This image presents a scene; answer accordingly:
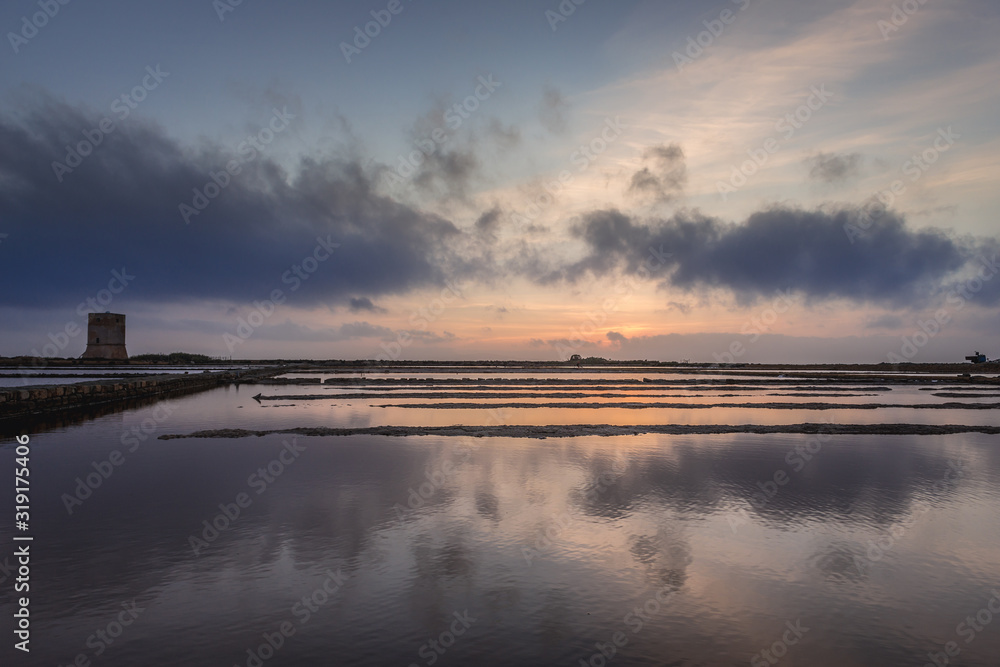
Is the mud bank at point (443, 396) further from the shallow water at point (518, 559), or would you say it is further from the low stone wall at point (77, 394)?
the shallow water at point (518, 559)

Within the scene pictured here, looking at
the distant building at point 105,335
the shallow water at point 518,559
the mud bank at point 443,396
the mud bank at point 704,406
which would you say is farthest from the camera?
the distant building at point 105,335

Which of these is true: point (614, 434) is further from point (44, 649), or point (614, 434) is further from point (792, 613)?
point (44, 649)

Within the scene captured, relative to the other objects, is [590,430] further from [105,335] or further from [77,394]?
[105,335]

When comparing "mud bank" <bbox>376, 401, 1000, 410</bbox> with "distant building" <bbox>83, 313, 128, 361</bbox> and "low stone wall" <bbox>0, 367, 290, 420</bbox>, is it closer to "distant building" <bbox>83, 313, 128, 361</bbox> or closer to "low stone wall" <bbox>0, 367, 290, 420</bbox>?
"low stone wall" <bbox>0, 367, 290, 420</bbox>

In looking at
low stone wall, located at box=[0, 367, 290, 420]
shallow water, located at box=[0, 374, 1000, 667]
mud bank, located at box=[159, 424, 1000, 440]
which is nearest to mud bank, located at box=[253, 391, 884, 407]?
low stone wall, located at box=[0, 367, 290, 420]

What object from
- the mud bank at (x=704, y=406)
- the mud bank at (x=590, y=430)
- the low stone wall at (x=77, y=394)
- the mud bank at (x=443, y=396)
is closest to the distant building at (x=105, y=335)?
the low stone wall at (x=77, y=394)

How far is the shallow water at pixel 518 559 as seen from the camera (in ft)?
22.8

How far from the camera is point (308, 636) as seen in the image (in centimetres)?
702

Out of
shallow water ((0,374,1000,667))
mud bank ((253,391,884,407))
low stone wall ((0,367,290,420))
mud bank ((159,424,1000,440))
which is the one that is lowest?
shallow water ((0,374,1000,667))

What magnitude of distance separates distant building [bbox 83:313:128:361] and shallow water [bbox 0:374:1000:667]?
9879cm

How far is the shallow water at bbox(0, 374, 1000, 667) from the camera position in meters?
6.95

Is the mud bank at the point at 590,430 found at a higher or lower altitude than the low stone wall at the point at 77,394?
lower

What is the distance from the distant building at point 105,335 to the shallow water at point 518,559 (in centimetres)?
9879

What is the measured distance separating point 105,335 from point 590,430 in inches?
4298
